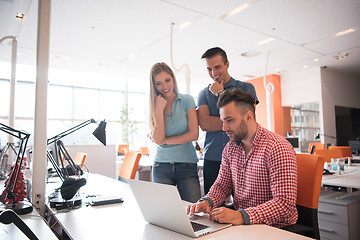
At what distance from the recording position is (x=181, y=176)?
1835 millimetres

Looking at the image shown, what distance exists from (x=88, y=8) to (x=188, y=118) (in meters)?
3.56

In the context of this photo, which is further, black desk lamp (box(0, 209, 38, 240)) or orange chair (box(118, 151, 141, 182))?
orange chair (box(118, 151, 141, 182))

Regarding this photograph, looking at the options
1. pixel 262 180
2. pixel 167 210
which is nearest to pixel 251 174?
pixel 262 180

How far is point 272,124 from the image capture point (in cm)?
936

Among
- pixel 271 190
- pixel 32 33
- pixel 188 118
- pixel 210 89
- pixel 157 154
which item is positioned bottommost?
pixel 271 190

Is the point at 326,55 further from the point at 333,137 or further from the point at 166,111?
the point at 166,111

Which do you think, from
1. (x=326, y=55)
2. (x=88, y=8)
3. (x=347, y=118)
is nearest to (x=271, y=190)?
(x=88, y=8)

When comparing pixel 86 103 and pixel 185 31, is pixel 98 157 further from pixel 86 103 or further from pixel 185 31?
pixel 86 103

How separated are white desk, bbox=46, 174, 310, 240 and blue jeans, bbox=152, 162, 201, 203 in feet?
1.38

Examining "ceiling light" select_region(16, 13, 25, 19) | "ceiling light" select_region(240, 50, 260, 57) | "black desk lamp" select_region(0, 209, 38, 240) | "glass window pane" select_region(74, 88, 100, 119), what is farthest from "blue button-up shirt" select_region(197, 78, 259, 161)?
"glass window pane" select_region(74, 88, 100, 119)

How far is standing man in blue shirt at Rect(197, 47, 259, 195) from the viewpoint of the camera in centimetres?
193

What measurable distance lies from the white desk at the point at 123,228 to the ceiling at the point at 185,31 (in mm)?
3228

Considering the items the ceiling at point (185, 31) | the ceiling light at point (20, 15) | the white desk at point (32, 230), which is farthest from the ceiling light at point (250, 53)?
the white desk at point (32, 230)

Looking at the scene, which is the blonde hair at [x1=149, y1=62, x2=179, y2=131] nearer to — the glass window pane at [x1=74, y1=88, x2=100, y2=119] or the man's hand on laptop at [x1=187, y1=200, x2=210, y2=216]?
the man's hand on laptop at [x1=187, y1=200, x2=210, y2=216]
